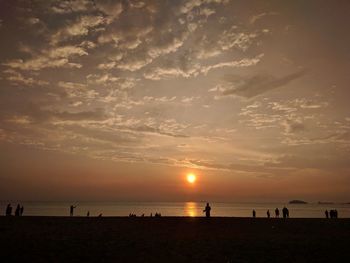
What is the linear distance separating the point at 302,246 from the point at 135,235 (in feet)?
36.0

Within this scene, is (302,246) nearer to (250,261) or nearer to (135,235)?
(250,261)

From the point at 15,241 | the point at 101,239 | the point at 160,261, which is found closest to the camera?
the point at 160,261

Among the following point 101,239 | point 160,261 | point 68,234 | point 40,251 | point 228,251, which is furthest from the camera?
point 68,234

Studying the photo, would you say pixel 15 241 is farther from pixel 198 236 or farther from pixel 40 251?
pixel 198 236

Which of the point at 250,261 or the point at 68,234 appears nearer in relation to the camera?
the point at 250,261

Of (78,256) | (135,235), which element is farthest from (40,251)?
(135,235)

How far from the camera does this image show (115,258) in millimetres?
16469

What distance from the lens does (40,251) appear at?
1750 cm

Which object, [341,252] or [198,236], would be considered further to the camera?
[198,236]

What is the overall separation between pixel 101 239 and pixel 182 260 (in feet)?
26.2

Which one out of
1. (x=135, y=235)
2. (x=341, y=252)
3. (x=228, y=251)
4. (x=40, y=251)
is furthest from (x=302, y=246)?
(x=40, y=251)

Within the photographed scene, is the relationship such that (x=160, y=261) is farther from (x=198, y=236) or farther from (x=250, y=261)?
(x=198, y=236)

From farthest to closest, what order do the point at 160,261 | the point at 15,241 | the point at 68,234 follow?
the point at 68,234
the point at 15,241
the point at 160,261

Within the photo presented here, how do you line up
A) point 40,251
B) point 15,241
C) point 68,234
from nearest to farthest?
1. point 40,251
2. point 15,241
3. point 68,234
